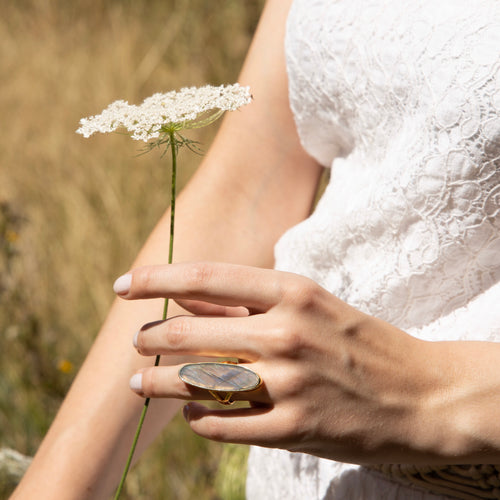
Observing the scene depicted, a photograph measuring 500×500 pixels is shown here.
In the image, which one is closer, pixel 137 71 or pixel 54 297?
pixel 54 297

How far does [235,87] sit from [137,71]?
9.21ft

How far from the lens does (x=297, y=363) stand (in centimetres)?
50

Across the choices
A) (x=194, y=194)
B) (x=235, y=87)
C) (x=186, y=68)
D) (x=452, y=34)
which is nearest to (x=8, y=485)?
(x=194, y=194)

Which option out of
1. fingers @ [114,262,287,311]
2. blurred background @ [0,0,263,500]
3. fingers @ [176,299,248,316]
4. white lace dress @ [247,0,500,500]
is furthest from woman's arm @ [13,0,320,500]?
blurred background @ [0,0,263,500]

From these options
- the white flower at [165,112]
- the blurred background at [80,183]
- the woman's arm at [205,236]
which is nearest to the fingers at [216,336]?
the white flower at [165,112]

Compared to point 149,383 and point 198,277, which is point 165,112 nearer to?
point 198,277

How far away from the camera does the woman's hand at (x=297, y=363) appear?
51cm

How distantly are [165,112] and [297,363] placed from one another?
0.83 feet

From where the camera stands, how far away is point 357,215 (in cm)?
78

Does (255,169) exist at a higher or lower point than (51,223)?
lower

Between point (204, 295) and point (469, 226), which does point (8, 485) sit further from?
point (469, 226)

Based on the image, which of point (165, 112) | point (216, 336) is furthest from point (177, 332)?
point (165, 112)

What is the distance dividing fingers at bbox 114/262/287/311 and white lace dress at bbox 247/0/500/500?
0.93 ft

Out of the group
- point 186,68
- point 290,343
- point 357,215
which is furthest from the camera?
point 186,68
